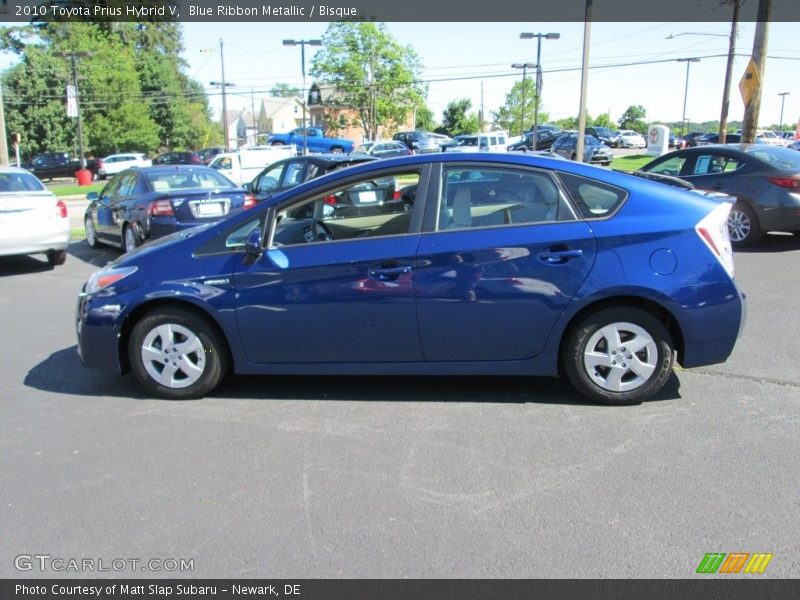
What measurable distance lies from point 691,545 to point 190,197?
8381 millimetres

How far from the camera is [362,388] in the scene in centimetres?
499

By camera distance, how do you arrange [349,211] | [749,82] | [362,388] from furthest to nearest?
[749,82]
[362,388]
[349,211]

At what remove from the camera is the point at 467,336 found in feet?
14.5

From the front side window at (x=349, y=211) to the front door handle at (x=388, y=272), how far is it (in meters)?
0.29

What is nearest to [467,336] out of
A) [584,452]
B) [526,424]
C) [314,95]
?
[526,424]

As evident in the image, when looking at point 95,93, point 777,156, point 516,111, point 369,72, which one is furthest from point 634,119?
point 777,156

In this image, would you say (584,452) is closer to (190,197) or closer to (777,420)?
(777,420)

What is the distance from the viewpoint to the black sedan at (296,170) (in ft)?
35.7

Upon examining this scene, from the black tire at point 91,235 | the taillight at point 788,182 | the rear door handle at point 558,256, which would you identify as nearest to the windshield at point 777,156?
the taillight at point 788,182

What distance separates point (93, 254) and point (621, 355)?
10.0m

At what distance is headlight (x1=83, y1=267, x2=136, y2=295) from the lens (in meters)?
4.73

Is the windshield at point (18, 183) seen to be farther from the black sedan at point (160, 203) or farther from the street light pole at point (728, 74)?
the street light pole at point (728, 74)

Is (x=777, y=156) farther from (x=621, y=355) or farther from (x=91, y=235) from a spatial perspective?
(x=91, y=235)

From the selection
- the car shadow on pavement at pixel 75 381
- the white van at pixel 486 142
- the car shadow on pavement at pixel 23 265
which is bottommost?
the car shadow on pavement at pixel 23 265
